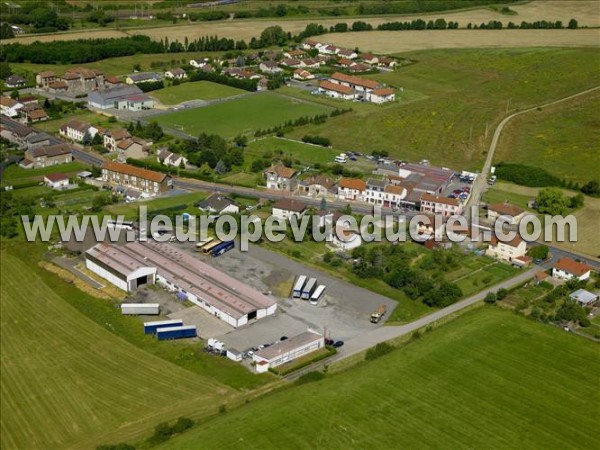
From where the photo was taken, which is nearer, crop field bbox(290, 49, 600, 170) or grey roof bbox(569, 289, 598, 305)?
grey roof bbox(569, 289, 598, 305)

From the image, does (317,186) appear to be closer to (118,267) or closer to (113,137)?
(118,267)

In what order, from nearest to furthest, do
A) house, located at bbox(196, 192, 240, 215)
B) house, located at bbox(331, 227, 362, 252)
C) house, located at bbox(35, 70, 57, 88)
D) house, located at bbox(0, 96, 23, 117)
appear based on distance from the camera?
house, located at bbox(331, 227, 362, 252)
house, located at bbox(196, 192, 240, 215)
house, located at bbox(0, 96, 23, 117)
house, located at bbox(35, 70, 57, 88)

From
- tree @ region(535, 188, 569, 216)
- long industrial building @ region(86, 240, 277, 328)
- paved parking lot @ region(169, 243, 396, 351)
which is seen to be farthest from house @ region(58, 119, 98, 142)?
tree @ region(535, 188, 569, 216)

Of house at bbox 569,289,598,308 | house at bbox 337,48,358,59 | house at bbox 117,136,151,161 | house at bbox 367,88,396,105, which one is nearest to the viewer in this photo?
house at bbox 569,289,598,308

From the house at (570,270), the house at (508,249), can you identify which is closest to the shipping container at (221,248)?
the house at (508,249)

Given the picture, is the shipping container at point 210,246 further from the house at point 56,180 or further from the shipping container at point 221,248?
the house at point 56,180

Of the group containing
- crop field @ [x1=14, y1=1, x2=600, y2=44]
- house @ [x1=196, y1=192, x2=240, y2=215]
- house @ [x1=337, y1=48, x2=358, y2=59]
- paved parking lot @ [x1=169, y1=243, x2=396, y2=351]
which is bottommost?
paved parking lot @ [x1=169, y1=243, x2=396, y2=351]

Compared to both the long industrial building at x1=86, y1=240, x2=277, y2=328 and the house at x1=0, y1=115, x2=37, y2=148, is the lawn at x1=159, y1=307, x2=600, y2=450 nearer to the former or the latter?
the long industrial building at x1=86, y1=240, x2=277, y2=328
